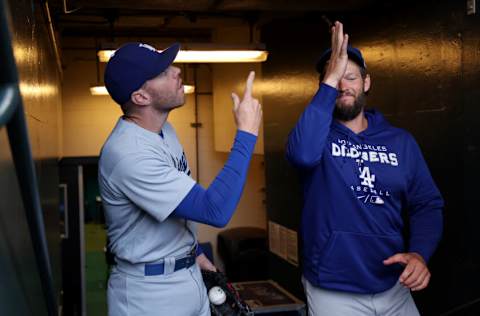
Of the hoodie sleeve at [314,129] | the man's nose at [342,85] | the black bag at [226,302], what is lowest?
the black bag at [226,302]

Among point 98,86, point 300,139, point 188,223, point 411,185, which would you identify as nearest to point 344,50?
point 300,139

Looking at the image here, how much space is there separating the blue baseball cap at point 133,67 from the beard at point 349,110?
0.83 m

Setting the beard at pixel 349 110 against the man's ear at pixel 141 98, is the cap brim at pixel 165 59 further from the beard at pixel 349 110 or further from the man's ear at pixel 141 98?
the beard at pixel 349 110

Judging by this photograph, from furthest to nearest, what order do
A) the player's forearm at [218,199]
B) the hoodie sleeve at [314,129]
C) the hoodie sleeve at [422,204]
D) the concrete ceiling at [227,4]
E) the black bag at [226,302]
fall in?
the concrete ceiling at [227,4] < the hoodie sleeve at [422,204] < the hoodie sleeve at [314,129] < the black bag at [226,302] < the player's forearm at [218,199]

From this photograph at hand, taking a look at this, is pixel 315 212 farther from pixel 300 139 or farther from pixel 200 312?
pixel 200 312

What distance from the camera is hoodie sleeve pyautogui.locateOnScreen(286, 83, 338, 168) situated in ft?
7.20

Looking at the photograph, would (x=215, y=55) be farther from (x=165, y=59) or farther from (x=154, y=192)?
(x=154, y=192)

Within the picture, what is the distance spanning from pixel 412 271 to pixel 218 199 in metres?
0.88

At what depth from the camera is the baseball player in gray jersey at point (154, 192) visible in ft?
5.63

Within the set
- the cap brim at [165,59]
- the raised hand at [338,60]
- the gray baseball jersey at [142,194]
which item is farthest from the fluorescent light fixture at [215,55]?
the gray baseball jersey at [142,194]

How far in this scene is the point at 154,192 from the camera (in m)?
1.71

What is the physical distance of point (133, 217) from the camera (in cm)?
183

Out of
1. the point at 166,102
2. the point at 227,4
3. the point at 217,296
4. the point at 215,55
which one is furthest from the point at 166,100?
the point at 215,55

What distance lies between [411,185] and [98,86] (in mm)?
A: 3995
